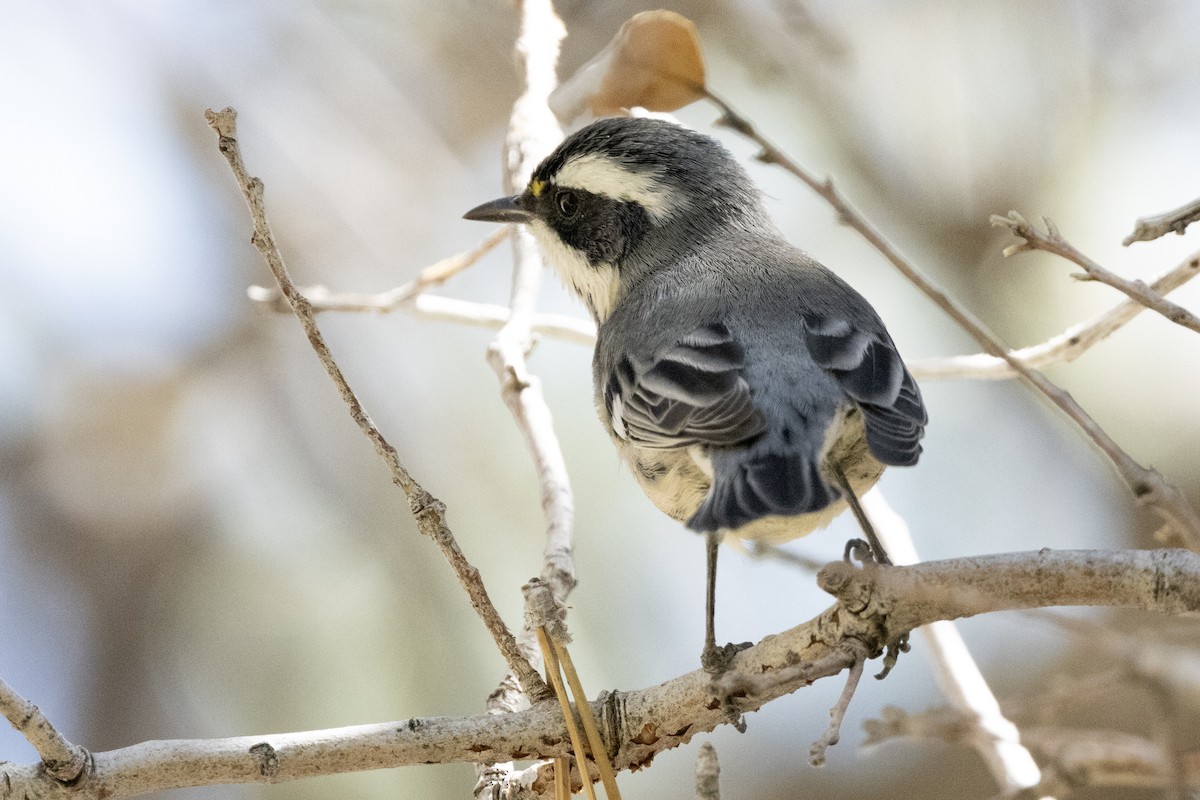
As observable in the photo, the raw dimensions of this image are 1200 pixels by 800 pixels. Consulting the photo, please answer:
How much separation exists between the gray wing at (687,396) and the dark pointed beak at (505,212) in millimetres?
821

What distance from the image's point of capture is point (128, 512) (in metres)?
5.16

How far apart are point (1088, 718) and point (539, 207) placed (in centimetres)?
264

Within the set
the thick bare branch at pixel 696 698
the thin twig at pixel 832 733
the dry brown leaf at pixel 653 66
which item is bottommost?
the thin twig at pixel 832 733

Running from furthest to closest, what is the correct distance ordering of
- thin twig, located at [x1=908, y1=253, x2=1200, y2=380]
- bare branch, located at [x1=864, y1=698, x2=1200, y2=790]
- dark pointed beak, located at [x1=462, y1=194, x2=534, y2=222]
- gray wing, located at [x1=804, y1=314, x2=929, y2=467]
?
1. dark pointed beak, located at [x1=462, y1=194, x2=534, y2=222]
2. thin twig, located at [x1=908, y1=253, x2=1200, y2=380]
3. gray wing, located at [x1=804, y1=314, x2=929, y2=467]
4. bare branch, located at [x1=864, y1=698, x2=1200, y2=790]

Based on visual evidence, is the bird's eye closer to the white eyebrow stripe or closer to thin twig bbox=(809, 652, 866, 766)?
the white eyebrow stripe

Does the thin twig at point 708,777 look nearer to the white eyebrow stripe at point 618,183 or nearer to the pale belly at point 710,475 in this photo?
the pale belly at point 710,475

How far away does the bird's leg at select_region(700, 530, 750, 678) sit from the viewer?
2.08 metres

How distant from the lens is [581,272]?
3.47 metres

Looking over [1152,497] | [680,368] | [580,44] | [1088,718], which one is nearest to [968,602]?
[1152,497]

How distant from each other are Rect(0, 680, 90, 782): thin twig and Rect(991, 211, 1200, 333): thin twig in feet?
5.27

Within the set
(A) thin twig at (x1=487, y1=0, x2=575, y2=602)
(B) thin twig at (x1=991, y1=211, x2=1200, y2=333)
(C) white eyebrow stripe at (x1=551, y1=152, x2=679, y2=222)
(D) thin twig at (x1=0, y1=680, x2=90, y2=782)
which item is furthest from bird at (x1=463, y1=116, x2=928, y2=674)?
(D) thin twig at (x1=0, y1=680, x2=90, y2=782)

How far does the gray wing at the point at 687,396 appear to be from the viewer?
7.52 ft

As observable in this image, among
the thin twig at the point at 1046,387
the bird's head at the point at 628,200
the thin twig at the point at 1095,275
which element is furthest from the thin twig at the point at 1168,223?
the bird's head at the point at 628,200

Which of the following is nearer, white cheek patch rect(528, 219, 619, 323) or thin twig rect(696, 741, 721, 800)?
thin twig rect(696, 741, 721, 800)
